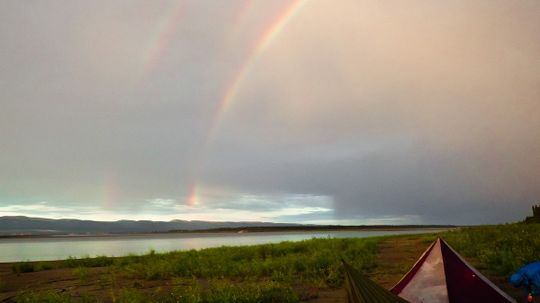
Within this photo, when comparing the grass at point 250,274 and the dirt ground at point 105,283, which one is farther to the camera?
the dirt ground at point 105,283

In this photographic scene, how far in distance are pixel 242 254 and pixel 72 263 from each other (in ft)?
38.6

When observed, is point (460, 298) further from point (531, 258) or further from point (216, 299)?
point (531, 258)

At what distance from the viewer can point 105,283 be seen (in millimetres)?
20109

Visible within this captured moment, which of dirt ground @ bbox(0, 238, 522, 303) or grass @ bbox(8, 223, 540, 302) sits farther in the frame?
dirt ground @ bbox(0, 238, 522, 303)

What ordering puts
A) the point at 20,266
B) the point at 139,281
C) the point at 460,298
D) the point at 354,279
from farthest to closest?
the point at 20,266 < the point at 139,281 < the point at 460,298 < the point at 354,279

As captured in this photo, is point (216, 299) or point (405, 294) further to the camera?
point (216, 299)

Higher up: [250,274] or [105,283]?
[250,274]

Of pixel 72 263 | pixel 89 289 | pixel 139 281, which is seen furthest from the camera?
pixel 72 263

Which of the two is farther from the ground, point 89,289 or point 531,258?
point 531,258

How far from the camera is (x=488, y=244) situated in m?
25.8

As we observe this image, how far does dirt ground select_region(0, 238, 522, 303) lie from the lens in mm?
15977

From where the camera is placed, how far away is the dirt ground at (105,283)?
1598 cm

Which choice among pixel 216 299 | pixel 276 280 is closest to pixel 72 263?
pixel 276 280

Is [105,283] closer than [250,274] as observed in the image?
Yes
